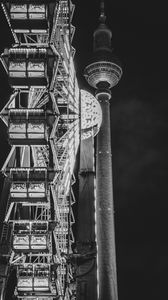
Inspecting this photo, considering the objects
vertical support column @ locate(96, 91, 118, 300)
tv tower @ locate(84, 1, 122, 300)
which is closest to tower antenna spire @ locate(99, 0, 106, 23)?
tv tower @ locate(84, 1, 122, 300)

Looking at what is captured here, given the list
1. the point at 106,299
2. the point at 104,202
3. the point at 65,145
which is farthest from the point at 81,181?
the point at 104,202

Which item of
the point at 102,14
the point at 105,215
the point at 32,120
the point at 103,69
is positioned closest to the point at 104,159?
the point at 105,215

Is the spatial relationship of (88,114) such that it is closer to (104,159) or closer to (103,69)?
(104,159)

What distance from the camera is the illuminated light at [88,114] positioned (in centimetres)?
3516

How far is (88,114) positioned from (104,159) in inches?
1449

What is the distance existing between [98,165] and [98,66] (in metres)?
17.5

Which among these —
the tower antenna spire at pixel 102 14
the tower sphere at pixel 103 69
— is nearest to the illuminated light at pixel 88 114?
the tower sphere at pixel 103 69

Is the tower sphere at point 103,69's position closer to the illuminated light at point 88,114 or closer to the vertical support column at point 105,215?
the vertical support column at point 105,215

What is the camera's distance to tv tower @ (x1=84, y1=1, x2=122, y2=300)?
203 ft

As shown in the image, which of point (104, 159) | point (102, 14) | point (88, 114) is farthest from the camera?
point (102, 14)

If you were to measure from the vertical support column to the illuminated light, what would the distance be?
99.3ft

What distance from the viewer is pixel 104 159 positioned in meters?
71.8

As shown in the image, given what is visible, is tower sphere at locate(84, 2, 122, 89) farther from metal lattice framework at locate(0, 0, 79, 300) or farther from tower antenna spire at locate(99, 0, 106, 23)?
metal lattice framework at locate(0, 0, 79, 300)

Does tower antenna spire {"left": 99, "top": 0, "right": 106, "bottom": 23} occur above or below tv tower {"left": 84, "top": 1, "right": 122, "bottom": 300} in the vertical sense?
above
